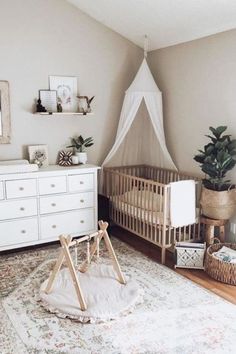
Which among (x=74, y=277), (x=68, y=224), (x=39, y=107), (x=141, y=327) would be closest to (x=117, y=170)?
(x=68, y=224)

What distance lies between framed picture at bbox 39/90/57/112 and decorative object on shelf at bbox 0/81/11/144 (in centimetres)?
39

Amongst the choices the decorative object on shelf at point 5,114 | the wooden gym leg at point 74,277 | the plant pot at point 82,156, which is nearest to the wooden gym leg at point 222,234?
the wooden gym leg at point 74,277

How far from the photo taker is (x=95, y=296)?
285 cm

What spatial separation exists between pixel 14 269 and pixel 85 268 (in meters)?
0.74

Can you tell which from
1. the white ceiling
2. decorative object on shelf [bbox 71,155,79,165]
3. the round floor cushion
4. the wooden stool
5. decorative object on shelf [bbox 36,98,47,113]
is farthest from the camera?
decorative object on shelf [bbox 71,155,79,165]

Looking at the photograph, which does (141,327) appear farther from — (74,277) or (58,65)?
(58,65)

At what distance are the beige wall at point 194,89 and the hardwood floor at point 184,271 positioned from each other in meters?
1.05

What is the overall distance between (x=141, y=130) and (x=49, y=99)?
1407 mm

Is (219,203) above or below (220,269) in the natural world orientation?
above

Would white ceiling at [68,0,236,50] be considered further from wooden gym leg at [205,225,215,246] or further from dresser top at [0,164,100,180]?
wooden gym leg at [205,225,215,246]

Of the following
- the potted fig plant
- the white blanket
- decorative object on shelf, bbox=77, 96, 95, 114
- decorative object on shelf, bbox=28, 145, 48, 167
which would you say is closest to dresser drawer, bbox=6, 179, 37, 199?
decorative object on shelf, bbox=28, 145, 48, 167

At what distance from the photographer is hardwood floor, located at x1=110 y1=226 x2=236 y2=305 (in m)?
3.04

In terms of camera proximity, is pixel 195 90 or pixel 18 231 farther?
pixel 195 90

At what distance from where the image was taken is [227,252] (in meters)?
3.35
